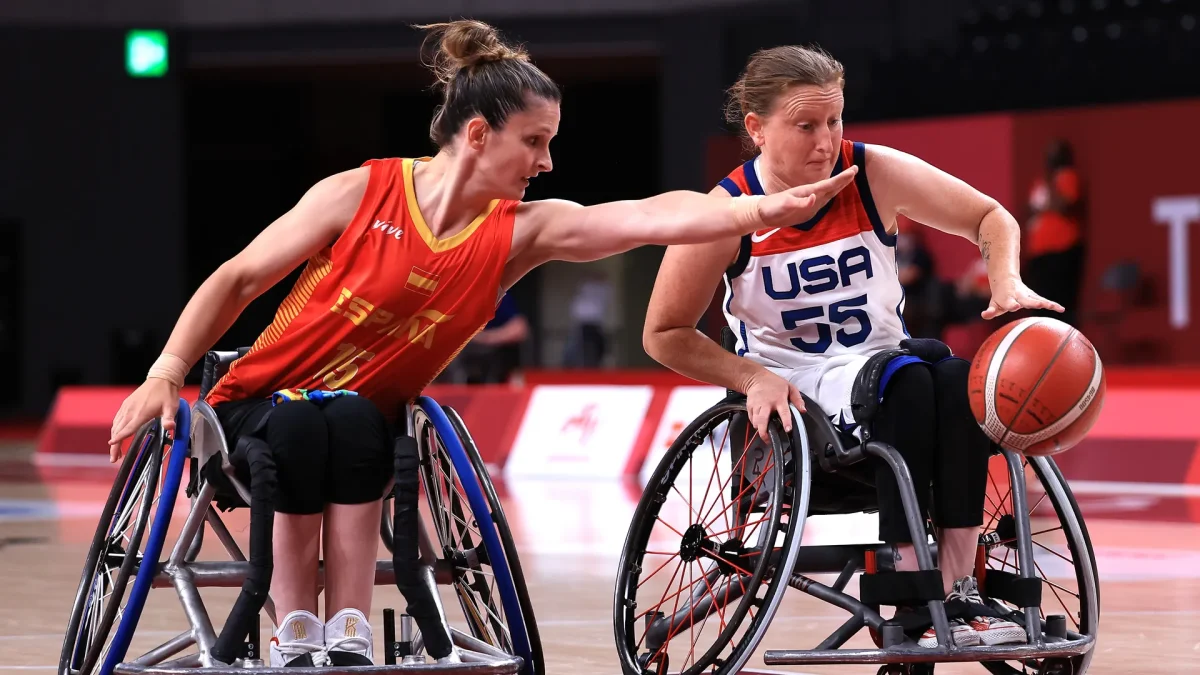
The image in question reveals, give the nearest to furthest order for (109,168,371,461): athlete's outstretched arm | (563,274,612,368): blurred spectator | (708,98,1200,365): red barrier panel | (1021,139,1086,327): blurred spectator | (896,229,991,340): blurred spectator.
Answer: (109,168,371,461): athlete's outstretched arm
(896,229,991,340): blurred spectator
(1021,139,1086,327): blurred spectator
(708,98,1200,365): red barrier panel
(563,274,612,368): blurred spectator

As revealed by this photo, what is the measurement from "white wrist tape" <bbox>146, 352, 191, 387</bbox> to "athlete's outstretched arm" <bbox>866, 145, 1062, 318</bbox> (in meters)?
1.38

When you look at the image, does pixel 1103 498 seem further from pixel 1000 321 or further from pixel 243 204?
pixel 243 204

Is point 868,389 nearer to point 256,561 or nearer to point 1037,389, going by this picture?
point 1037,389

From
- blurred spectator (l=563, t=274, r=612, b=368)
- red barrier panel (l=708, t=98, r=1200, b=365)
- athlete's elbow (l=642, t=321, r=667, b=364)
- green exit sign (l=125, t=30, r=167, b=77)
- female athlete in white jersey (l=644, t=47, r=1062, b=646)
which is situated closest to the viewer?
female athlete in white jersey (l=644, t=47, r=1062, b=646)

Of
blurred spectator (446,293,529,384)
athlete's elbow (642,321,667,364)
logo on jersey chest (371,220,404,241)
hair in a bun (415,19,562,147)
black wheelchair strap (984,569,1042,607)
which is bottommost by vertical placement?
black wheelchair strap (984,569,1042,607)

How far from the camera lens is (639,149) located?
19438mm

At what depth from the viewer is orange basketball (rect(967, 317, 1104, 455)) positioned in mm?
2865

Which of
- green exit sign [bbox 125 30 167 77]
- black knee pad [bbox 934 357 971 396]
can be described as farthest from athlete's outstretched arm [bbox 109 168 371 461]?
green exit sign [bbox 125 30 167 77]

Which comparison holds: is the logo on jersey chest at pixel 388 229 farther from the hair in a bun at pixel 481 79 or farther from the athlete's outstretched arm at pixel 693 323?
the athlete's outstretched arm at pixel 693 323

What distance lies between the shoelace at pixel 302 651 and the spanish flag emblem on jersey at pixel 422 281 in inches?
25.7

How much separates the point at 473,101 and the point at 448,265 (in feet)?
1.01

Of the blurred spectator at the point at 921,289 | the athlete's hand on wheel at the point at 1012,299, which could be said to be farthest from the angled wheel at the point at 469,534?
the blurred spectator at the point at 921,289

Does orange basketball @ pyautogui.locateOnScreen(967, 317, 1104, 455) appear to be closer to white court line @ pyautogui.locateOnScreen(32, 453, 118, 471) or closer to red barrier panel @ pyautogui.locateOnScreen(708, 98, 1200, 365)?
white court line @ pyautogui.locateOnScreen(32, 453, 118, 471)

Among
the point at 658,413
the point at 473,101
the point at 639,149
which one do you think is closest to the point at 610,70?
the point at 639,149
